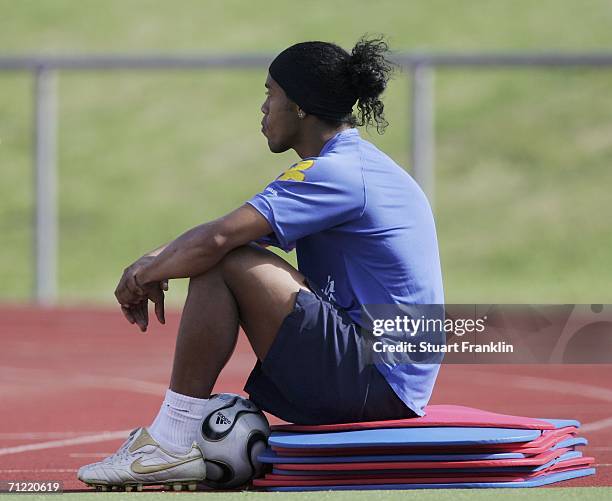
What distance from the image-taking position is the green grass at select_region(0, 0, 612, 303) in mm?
20375

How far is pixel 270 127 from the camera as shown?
5598 millimetres

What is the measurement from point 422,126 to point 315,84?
8.05 metres

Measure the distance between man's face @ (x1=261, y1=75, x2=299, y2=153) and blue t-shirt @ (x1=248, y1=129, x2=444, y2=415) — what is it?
191mm

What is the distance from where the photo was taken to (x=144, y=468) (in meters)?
5.16

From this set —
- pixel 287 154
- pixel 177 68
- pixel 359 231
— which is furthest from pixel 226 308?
pixel 287 154

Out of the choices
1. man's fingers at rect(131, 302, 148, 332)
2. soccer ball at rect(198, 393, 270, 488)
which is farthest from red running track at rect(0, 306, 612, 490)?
man's fingers at rect(131, 302, 148, 332)

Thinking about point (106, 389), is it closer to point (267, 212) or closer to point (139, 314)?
point (139, 314)

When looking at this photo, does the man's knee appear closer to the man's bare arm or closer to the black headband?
the man's bare arm

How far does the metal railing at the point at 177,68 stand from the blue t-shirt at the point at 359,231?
25.1 ft

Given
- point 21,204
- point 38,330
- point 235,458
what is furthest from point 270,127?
point 21,204

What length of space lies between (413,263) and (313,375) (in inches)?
21.4

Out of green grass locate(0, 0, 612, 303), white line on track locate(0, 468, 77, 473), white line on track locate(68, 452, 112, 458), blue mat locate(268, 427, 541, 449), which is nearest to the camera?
blue mat locate(268, 427, 541, 449)

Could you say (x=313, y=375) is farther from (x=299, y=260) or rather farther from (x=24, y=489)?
(x=24, y=489)

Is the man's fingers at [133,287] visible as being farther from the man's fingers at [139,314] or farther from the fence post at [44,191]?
the fence post at [44,191]
